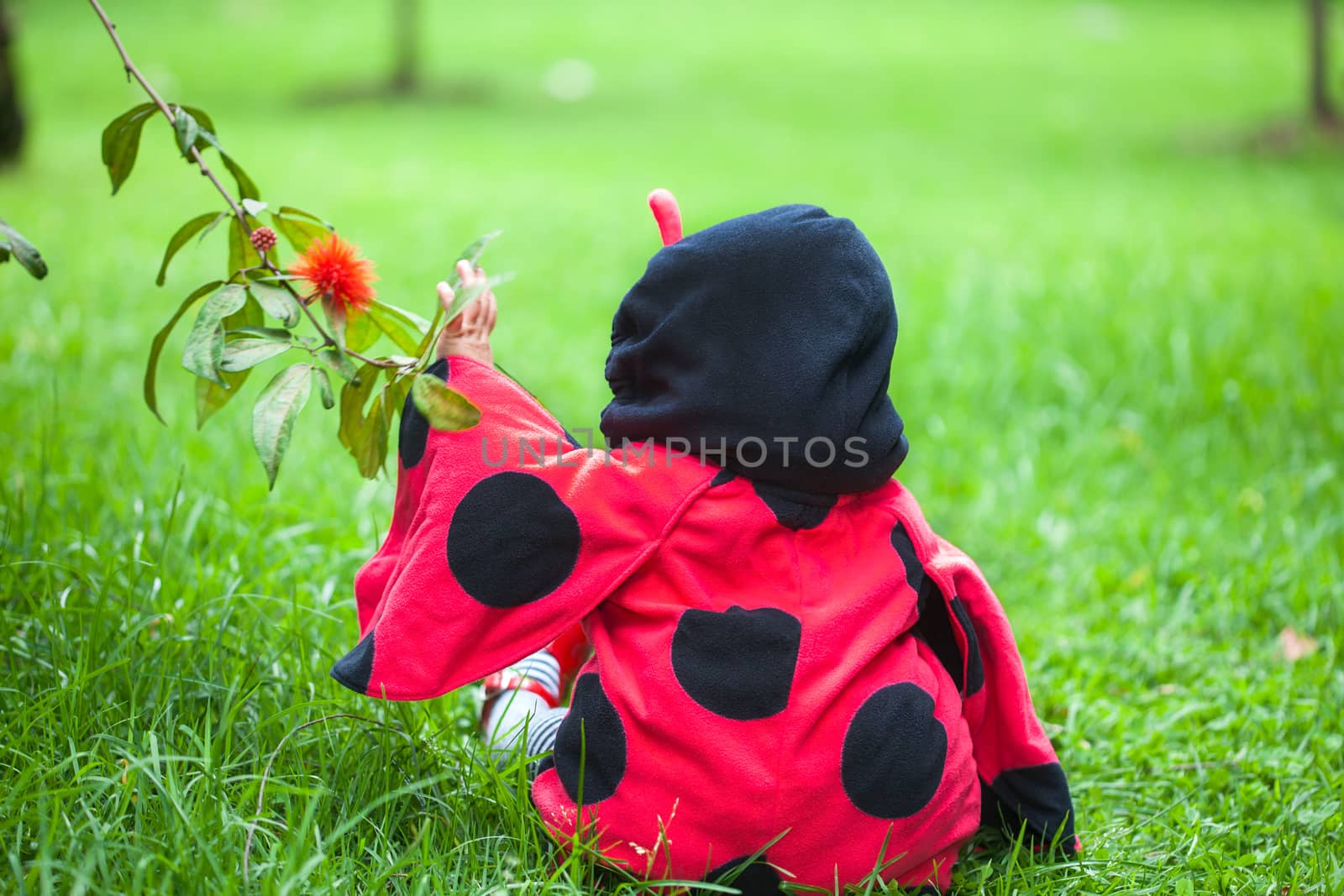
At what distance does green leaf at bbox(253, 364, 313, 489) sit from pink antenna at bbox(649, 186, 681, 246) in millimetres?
525

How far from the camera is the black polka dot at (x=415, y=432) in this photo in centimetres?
159

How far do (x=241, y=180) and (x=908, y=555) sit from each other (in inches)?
45.4

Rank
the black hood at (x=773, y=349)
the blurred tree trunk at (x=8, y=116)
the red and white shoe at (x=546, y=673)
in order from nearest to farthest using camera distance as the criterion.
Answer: the black hood at (x=773, y=349), the red and white shoe at (x=546, y=673), the blurred tree trunk at (x=8, y=116)

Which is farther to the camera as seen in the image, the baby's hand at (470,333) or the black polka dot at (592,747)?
the baby's hand at (470,333)

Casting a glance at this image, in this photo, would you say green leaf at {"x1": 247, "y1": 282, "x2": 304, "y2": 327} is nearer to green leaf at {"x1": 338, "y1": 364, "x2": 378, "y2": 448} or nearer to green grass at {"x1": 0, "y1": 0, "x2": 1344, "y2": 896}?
green leaf at {"x1": 338, "y1": 364, "x2": 378, "y2": 448}

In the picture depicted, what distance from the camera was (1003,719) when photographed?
66.5 inches

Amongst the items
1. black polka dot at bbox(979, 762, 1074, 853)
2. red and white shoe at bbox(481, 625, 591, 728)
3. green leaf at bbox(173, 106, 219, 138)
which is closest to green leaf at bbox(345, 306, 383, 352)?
green leaf at bbox(173, 106, 219, 138)

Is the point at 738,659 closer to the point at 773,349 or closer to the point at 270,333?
the point at 773,349

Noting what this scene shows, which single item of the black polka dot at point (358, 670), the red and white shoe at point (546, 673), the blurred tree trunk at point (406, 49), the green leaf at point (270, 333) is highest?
the blurred tree trunk at point (406, 49)

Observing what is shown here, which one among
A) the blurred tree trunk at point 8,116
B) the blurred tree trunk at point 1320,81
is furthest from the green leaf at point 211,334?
the blurred tree trunk at point 1320,81

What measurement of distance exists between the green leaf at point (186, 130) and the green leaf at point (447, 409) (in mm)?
543

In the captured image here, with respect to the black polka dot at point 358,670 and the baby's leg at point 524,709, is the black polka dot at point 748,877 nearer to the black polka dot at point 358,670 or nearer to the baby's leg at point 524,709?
the baby's leg at point 524,709

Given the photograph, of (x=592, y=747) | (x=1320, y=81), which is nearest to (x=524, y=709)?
(x=592, y=747)

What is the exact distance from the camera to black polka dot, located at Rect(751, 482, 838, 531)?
1.50m
